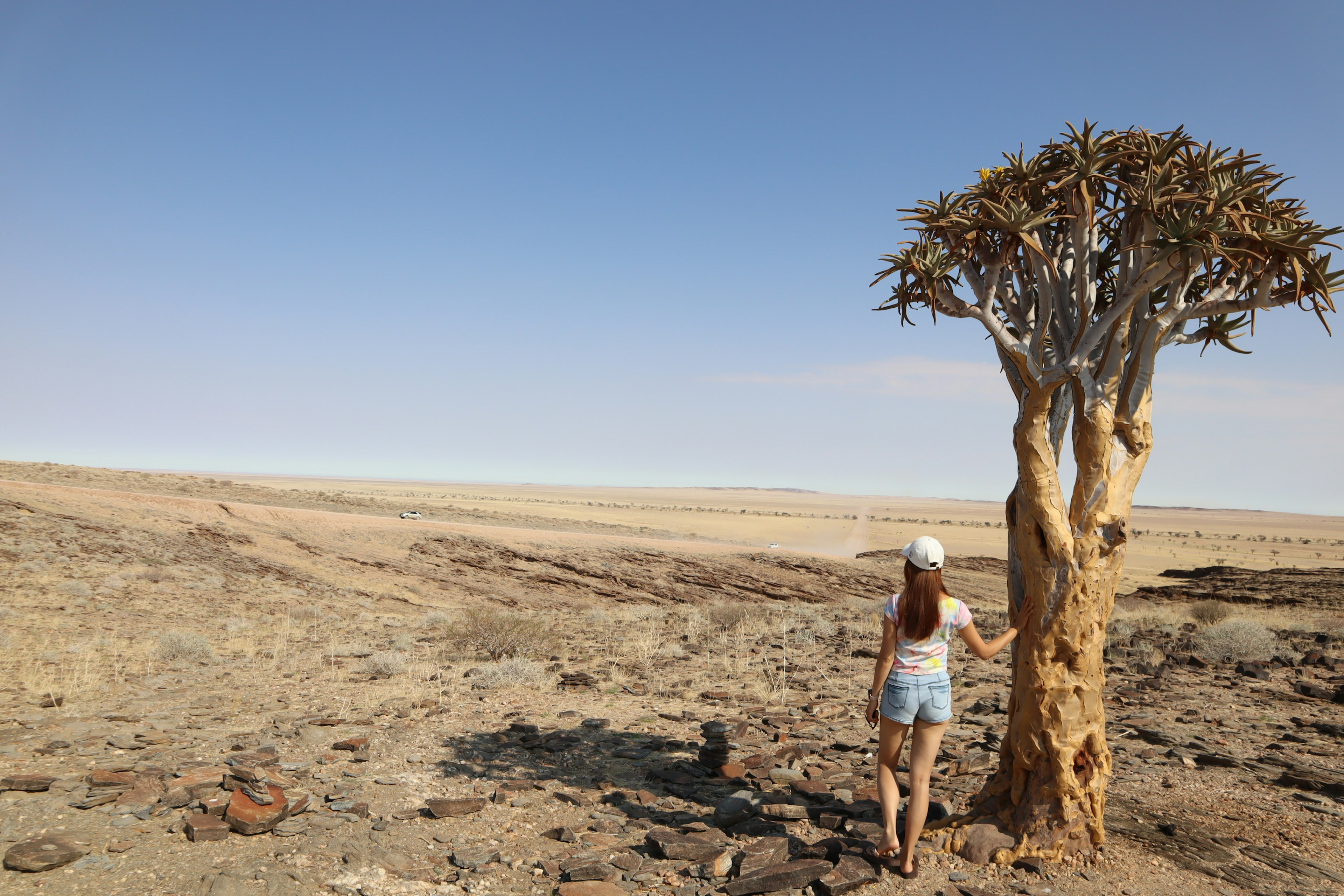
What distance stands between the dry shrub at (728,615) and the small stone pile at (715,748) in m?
8.83

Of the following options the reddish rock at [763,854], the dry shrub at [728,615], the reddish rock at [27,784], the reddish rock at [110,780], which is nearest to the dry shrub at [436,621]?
the dry shrub at [728,615]

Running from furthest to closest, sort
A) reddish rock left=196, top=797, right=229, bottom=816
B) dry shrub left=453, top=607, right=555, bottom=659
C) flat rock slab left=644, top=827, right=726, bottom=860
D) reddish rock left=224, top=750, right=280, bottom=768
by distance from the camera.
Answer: dry shrub left=453, top=607, right=555, bottom=659 → reddish rock left=224, top=750, right=280, bottom=768 → reddish rock left=196, top=797, right=229, bottom=816 → flat rock slab left=644, top=827, right=726, bottom=860

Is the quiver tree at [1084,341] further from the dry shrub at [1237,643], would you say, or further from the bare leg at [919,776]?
the dry shrub at [1237,643]

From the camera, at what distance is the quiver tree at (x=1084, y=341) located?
16.3ft

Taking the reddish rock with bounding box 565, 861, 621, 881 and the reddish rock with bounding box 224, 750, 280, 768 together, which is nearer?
the reddish rock with bounding box 565, 861, 621, 881

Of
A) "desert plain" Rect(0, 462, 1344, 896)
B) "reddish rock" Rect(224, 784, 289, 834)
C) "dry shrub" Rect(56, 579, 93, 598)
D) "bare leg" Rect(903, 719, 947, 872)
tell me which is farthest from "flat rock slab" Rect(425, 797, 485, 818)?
"dry shrub" Rect(56, 579, 93, 598)

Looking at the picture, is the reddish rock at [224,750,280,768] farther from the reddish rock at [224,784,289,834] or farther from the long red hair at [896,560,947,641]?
the long red hair at [896,560,947,641]

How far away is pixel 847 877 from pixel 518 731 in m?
4.65

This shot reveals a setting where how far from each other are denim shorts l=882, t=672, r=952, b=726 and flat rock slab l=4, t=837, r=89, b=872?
5323 mm

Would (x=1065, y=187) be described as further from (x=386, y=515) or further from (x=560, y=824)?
(x=386, y=515)

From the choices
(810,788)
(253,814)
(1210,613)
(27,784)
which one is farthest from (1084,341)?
(1210,613)

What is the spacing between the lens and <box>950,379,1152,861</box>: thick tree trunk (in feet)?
16.7

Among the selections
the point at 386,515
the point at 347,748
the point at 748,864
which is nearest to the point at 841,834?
the point at 748,864

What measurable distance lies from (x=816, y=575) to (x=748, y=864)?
21.5 meters
